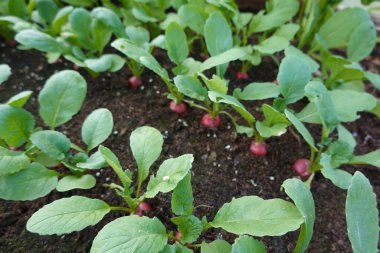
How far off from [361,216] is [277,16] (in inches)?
29.3

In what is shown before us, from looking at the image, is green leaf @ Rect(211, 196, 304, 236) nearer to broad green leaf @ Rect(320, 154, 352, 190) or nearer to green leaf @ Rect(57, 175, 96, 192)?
broad green leaf @ Rect(320, 154, 352, 190)

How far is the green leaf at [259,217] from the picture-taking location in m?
0.75

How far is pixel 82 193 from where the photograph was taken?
1.02m

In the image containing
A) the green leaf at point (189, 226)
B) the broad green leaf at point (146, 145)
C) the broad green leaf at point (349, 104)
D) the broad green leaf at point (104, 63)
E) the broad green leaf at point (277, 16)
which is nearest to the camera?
the green leaf at point (189, 226)

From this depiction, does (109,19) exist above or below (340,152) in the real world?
above

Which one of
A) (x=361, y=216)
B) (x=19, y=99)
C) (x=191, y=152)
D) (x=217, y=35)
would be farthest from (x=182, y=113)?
(x=361, y=216)

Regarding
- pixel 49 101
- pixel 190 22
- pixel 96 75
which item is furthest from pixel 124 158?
pixel 190 22

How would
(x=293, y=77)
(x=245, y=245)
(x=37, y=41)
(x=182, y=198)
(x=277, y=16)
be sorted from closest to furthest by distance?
(x=245, y=245) < (x=182, y=198) < (x=293, y=77) < (x=37, y=41) < (x=277, y=16)

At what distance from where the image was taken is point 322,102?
977mm

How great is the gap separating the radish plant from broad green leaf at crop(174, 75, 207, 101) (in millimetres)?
206

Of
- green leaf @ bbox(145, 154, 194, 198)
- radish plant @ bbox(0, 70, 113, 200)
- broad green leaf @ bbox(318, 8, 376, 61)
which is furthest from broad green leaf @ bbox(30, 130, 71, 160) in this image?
broad green leaf @ bbox(318, 8, 376, 61)

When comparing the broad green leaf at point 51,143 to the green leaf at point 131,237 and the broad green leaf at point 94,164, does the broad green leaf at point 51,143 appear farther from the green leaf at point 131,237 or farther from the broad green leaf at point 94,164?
the green leaf at point 131,237

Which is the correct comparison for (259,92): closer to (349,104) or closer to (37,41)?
(349,104)

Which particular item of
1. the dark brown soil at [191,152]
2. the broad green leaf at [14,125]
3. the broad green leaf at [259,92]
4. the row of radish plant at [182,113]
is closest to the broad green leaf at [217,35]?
the row of radish plant at [182,113]
